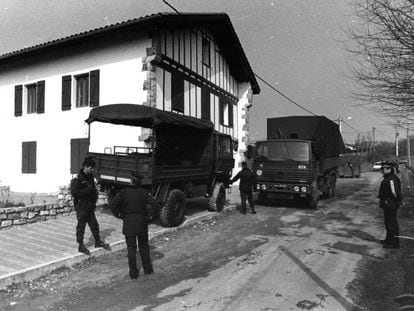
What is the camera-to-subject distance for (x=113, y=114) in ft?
30.7

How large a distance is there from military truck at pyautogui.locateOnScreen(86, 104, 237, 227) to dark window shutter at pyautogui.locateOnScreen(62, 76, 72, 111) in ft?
11.8

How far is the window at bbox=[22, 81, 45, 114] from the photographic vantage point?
16844 mm

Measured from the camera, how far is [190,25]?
16047 millimetres

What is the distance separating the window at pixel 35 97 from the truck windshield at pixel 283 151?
9970 millimetres

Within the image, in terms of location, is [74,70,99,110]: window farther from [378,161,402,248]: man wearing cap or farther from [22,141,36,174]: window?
[378,161,402,248]: man wearing cap

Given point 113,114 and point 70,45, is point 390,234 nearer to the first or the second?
point 113,114

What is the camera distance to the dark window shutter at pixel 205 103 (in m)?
17.8

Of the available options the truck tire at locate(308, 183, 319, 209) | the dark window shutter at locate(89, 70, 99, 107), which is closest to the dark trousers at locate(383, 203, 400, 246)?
the truck tire at locate(308, 183, 319, 209)

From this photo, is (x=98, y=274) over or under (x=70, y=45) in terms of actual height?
under

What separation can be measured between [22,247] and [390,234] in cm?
748

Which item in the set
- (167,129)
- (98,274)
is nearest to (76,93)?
(167,129)

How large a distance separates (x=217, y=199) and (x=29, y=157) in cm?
984

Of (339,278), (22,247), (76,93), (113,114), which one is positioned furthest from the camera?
(76,93)

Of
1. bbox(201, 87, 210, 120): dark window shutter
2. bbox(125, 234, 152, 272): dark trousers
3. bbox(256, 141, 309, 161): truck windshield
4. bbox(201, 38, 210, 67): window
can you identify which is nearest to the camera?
bbox(125, 234, 152, 272): dark trousers
